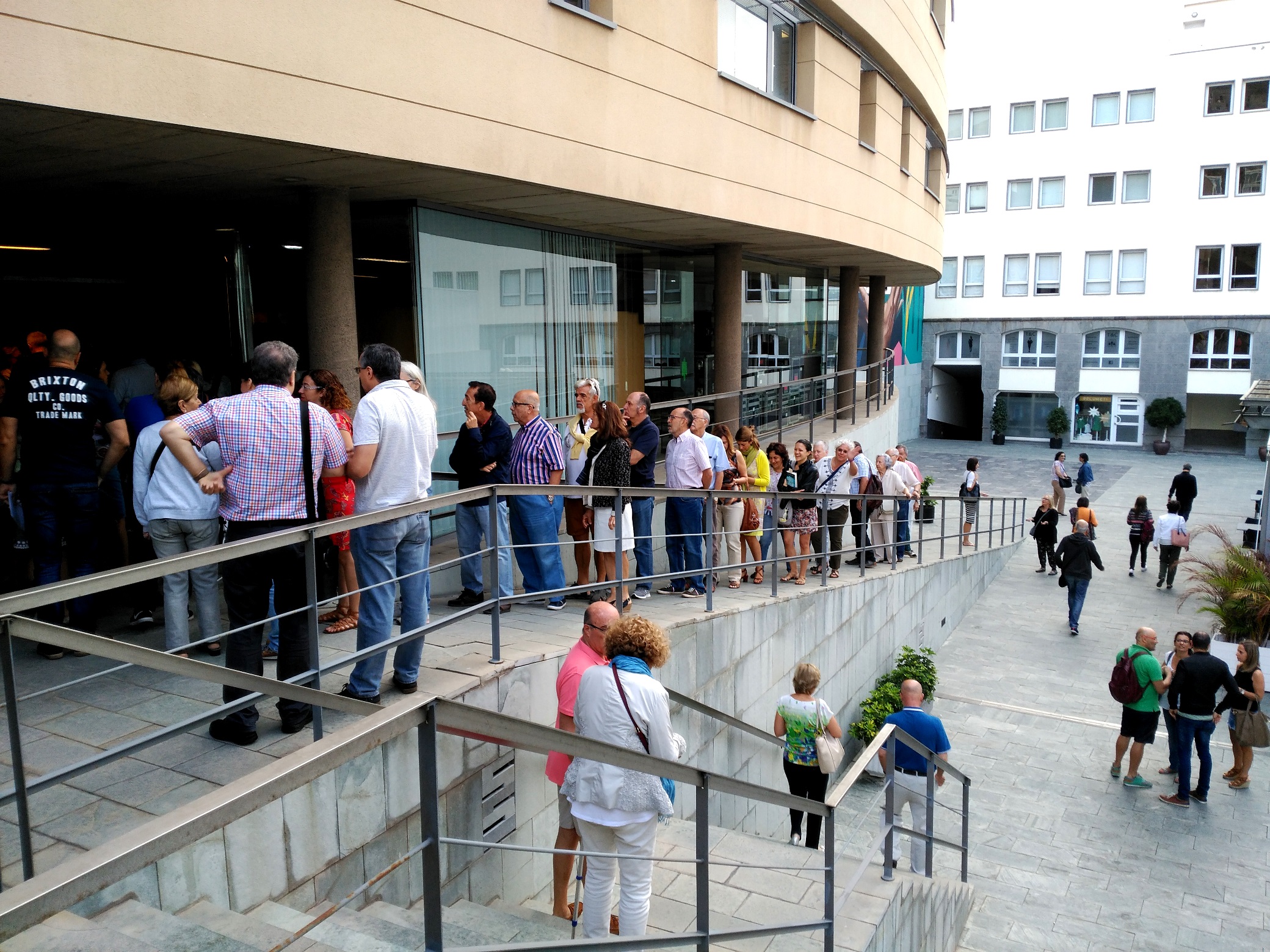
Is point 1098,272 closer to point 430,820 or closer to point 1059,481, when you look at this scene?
point 1059,481

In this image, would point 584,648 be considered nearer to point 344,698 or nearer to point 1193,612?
point 344,698

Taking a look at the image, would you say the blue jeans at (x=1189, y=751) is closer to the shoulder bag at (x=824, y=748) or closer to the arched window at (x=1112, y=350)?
the shoulder bag at (x=824, y=748)

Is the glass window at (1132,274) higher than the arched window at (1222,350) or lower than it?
higher

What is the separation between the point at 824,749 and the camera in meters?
7.44

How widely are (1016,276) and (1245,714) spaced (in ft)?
123

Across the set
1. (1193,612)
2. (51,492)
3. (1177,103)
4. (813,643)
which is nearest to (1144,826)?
(813,643)

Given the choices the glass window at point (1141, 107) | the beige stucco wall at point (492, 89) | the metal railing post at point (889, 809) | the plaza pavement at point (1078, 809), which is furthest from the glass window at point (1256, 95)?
the metal railing post at point (889, 809)

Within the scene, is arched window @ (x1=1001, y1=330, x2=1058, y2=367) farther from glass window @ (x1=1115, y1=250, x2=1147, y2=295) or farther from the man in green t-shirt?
the man in green t-shirt

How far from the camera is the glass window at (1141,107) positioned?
1598 inches

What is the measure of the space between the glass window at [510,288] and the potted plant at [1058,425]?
36.7 metres

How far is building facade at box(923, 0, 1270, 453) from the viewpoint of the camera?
3894 cm

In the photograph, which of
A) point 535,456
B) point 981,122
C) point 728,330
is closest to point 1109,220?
point 981,122

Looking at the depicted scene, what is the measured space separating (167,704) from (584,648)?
2.11m

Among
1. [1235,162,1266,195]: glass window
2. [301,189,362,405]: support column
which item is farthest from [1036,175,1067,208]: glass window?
Answer: [301,189,362,405]: support column
